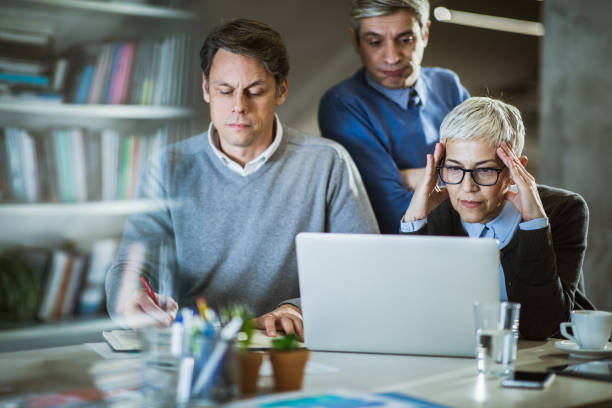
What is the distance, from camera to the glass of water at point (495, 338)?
129 cm

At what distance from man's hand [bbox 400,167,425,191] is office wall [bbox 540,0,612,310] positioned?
121 centimetres

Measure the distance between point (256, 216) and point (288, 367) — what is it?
3.84 ft

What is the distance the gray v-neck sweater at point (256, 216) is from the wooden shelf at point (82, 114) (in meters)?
0.46

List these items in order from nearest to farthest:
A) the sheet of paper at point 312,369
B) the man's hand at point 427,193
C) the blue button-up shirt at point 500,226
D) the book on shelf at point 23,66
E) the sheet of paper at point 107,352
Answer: the sheet of paper at point 312,369 < the sheet of paper at point 107,352 < the blue button-up shirt at point 500,226 < the man's hand at point 427,193 < the book on shelf at point 23,66

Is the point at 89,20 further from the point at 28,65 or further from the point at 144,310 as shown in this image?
the point at 144,310

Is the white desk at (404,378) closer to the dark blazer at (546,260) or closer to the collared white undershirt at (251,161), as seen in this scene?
the dark blazer at (546,260)

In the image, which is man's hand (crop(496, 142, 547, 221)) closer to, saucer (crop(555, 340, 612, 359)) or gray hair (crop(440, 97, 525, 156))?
gray hair (crop(440, 97, 525, 156))

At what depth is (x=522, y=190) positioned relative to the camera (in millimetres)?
1826

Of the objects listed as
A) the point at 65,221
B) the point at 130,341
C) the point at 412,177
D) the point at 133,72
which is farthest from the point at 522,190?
the point at 65,221

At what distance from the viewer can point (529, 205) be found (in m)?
1.79

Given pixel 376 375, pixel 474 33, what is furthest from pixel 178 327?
pixel 474 33

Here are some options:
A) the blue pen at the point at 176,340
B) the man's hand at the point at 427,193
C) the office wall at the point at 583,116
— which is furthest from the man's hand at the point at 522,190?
the office wall at the point at 583,116

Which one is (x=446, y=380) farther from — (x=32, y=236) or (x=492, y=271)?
(x=32, y=236)

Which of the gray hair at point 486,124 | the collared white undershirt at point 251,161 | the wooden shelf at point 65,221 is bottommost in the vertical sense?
the wooden shelf at point 65,221
